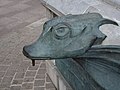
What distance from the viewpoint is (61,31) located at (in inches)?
56.7

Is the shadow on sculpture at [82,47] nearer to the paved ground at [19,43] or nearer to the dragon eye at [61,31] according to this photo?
the dragon eye at [61,31]

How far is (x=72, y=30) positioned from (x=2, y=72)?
3009mm

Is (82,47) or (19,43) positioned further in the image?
(19,43)

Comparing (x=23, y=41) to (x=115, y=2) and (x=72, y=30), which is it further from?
(x=72, y=30)

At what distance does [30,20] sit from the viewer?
662cm

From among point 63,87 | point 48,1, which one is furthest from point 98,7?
point 63,87

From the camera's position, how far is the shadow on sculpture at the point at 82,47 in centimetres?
142

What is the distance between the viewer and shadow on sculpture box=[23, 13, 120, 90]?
1.42 meters

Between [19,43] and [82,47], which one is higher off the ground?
[82,47]

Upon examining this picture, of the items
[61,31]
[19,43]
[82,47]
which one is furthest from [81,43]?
[19,43]

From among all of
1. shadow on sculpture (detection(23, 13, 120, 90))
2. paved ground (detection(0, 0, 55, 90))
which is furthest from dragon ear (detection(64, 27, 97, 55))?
paved ground (detection(0, 0, 55, 90))

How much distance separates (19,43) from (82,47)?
12.8 feet

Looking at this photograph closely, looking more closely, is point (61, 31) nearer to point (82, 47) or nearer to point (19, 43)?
point (82, 47)

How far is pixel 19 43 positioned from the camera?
5.20 metres
